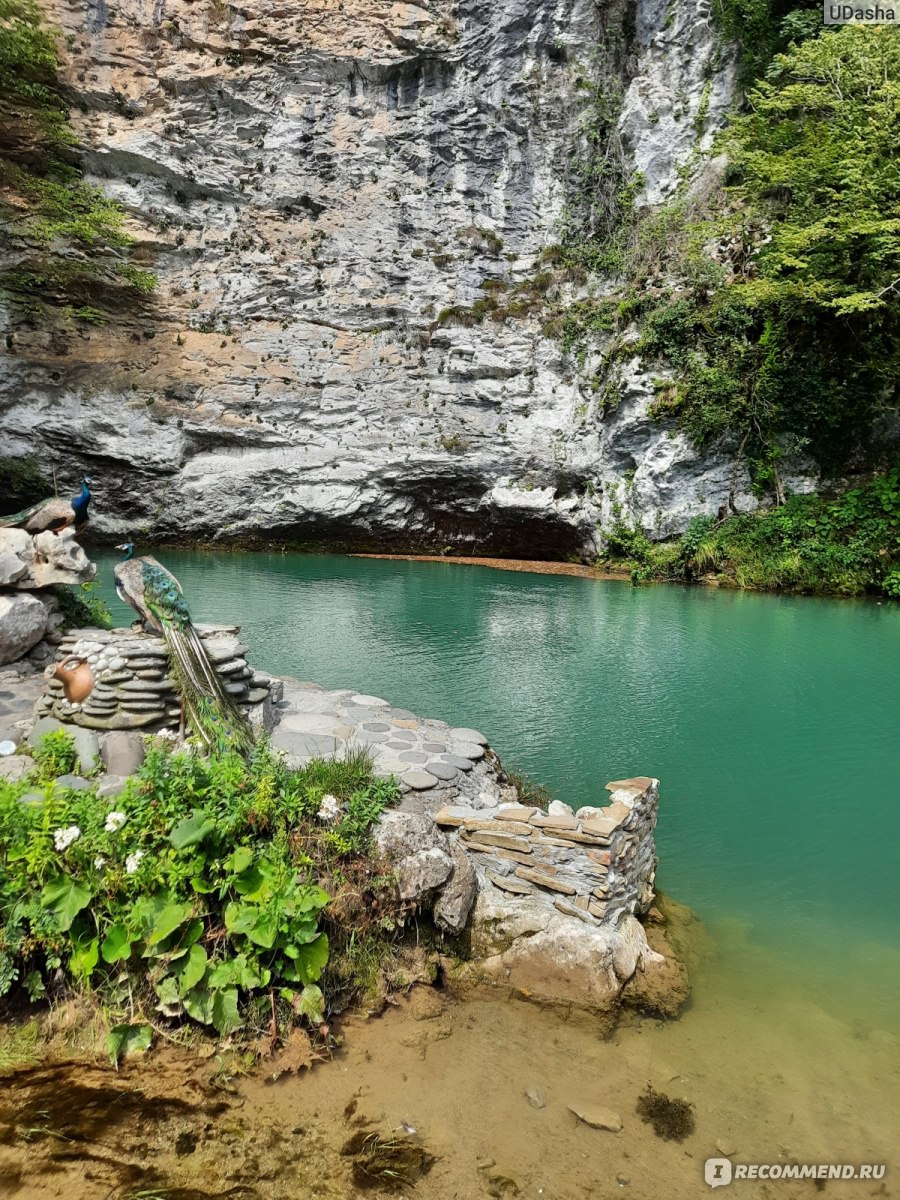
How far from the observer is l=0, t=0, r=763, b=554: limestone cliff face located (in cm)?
2036

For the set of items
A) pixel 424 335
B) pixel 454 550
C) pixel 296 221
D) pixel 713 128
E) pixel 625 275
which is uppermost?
pixel 713 128

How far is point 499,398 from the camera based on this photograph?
20.9 m

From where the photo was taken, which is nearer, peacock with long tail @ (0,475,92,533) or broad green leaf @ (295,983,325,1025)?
broad green leaf @ (295,983,325,1025)

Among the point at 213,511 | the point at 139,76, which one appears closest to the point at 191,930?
the point at 213,511

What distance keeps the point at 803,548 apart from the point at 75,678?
Result: 15545 millimetres

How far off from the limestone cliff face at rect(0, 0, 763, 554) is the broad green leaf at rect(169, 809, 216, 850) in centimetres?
1775

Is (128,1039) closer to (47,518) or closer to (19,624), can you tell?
(19,624)

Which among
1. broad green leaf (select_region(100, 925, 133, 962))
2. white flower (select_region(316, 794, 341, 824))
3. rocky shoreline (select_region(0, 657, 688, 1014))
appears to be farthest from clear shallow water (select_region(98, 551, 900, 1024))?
broad green leaf (select_region(100, 925, 133, 962))

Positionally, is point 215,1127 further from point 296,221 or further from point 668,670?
point 296,221

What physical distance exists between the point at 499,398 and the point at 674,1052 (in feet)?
64.4

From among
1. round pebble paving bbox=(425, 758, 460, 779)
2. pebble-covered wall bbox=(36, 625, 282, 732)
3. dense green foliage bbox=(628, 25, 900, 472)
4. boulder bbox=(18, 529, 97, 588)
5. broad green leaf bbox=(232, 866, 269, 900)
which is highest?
dense green foliage bbox=(628, 25, 900, 472)

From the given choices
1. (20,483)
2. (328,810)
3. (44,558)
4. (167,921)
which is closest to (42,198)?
(20,483)

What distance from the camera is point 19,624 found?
223 inches

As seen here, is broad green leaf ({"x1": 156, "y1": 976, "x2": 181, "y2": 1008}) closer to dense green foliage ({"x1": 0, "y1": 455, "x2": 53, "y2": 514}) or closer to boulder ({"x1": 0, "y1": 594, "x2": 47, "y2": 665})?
boulder ({"x1": 0, "y1": 594, "x2": 47, "y2": 665})
